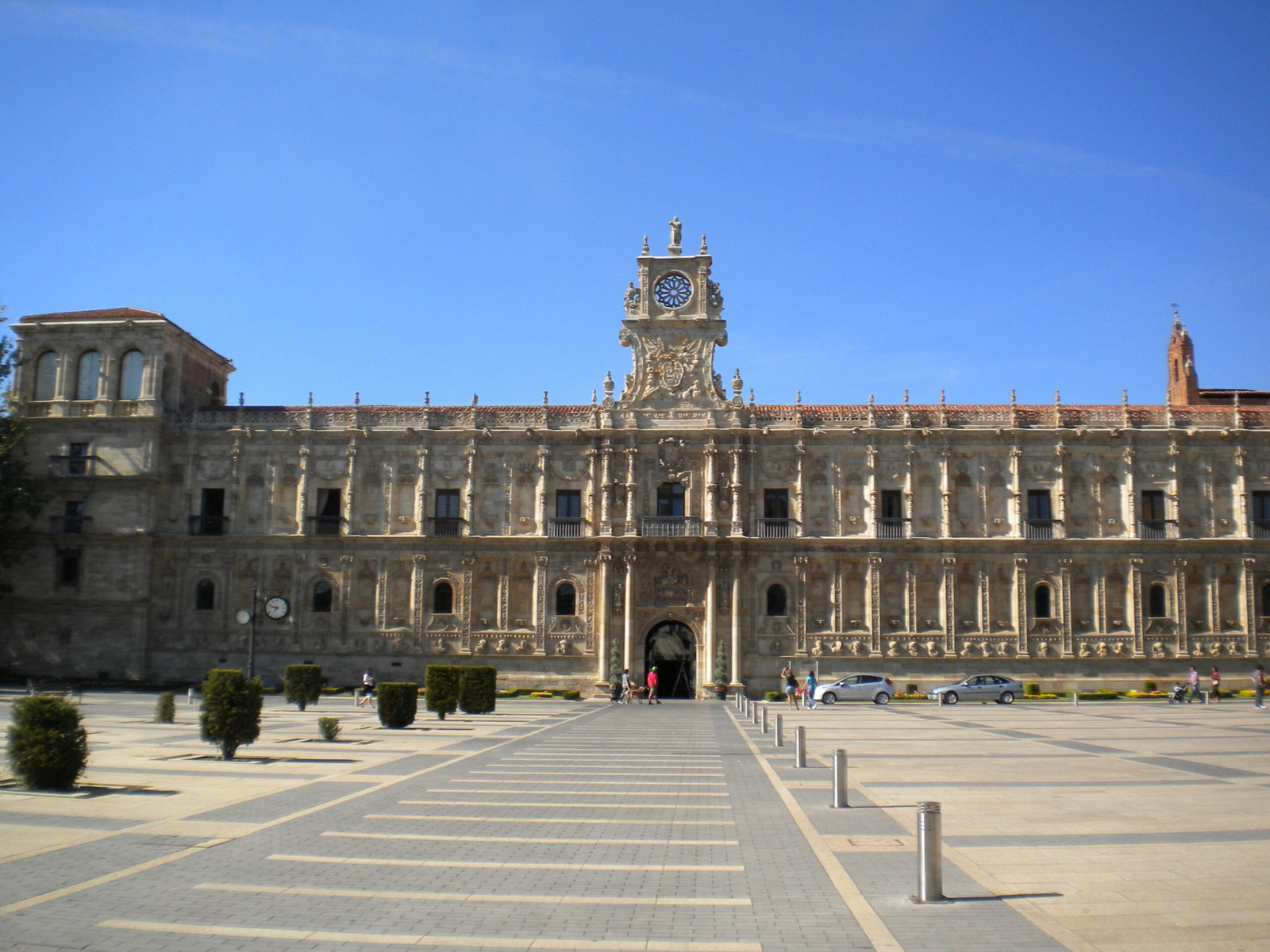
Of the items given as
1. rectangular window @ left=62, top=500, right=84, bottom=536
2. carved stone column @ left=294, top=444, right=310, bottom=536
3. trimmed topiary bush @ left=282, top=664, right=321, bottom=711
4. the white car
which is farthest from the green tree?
A: the white car

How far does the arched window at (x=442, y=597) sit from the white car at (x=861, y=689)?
61.8 feet

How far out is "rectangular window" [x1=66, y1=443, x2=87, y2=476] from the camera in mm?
54719

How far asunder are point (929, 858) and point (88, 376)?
55702 millimetres

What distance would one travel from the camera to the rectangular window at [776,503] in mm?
53688

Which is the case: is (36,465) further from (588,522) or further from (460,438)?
(588,522)

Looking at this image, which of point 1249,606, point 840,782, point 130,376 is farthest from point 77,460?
point 1249,606

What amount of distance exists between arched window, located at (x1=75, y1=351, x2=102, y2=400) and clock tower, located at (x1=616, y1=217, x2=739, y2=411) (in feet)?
89.8

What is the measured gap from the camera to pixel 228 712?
22.0 metres

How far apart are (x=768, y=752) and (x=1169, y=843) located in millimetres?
12595

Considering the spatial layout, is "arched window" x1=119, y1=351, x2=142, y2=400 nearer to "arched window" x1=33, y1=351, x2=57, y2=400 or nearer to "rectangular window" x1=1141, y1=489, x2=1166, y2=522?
"arched window" x1=33, y1=351, x2=57, y2=400

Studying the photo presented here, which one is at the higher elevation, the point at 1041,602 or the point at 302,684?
the point at 1041,602

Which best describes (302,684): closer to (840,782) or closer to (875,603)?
(840,782)

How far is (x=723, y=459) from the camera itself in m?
53.6

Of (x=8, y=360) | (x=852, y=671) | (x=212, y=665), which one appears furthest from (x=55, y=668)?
(x=852, y=671)
